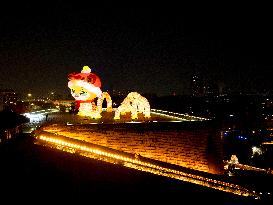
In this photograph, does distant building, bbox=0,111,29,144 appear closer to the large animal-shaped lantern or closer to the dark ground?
the dark ground

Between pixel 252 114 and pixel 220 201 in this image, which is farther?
pixel 252 114

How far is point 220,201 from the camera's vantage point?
39.1 feet

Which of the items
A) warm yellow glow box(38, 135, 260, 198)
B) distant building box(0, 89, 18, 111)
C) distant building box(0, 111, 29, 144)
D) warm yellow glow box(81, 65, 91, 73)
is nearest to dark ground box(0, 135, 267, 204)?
warm yellow glow box(38, 135, 260, 198)

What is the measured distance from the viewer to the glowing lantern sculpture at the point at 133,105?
21172 mm

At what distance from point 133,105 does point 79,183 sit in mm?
11227

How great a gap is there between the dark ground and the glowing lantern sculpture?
30.6 ft

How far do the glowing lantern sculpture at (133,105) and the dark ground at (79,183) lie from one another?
9.33 metres

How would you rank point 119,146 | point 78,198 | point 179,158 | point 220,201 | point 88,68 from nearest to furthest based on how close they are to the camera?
point 78,198, point 220,201, point 119,146, point 179,158, point 88,68

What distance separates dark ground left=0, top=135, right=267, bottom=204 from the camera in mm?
10109

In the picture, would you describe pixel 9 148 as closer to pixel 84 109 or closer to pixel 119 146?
pixel 119 146

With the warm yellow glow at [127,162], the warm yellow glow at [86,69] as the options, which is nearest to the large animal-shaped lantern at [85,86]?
the warm yellow glow at [86,69]

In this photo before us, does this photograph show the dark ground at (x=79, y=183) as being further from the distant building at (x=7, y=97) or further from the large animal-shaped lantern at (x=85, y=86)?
the distant building at (x=7, y=97)

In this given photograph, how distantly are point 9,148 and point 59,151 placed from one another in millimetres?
1825

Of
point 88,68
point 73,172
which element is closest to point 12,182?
point 73,172
